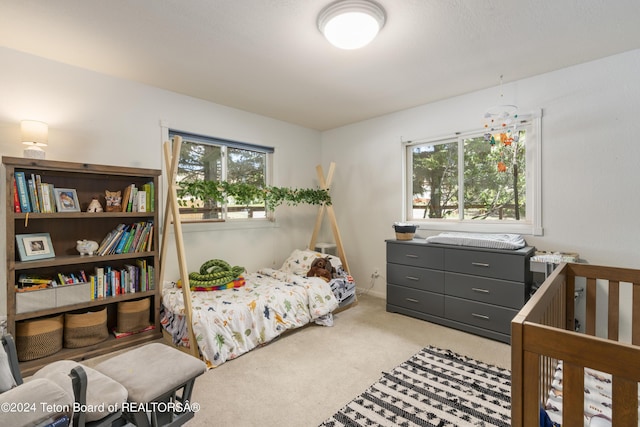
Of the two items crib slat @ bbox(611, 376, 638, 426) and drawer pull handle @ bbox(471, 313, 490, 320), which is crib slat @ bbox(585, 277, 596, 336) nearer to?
drawer pull handle @ bbox(471, 313, 490, 320)

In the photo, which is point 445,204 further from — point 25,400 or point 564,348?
point 25,400

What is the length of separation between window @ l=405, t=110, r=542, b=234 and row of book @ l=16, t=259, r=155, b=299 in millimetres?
2974

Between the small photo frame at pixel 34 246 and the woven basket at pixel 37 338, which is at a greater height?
the small photo frame at pixel 34 246

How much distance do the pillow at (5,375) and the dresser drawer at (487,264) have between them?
3.04 meters

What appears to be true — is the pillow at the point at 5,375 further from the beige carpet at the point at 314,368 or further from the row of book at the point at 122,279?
the row of book at the point at 122,279

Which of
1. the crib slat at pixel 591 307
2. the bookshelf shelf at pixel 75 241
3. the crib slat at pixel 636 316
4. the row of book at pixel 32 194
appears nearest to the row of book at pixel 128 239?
the bookshelf shelf at pixel 75 241

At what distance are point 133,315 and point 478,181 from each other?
363cm

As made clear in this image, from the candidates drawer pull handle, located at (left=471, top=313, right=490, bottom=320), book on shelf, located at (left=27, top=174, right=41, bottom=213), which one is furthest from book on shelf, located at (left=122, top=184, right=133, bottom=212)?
drawer pull handle, located at (left=471, top=313, right=490, bottom=320)

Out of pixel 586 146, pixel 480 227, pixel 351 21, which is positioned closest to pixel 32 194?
pixel 351 21

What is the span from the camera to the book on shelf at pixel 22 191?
216 centimetres

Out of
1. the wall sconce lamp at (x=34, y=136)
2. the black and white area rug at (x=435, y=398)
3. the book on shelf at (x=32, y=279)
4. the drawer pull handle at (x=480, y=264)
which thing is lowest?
the black and white area rug at (x=435, y=398)

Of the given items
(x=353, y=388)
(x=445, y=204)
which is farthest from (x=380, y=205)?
(x=353, y=388)

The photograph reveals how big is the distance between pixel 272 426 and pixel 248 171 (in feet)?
9.67

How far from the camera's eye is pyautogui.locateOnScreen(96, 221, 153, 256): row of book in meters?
2.58
